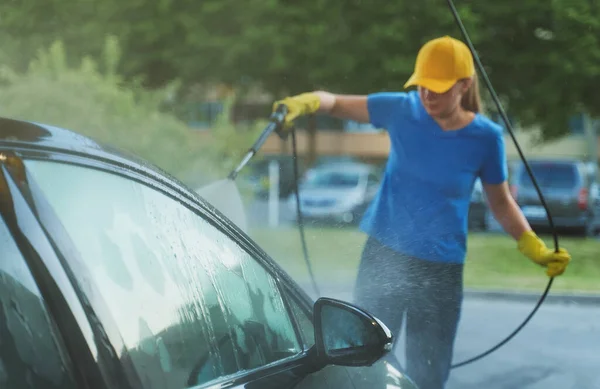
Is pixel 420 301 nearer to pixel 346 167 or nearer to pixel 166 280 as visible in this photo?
pixel 166 280

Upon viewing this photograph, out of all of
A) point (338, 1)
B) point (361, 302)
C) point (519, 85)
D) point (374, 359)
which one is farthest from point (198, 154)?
point (374, 359)

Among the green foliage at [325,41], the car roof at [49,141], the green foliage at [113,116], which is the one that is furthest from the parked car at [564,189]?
the car roof at [49,141]

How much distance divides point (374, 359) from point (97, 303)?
2.19 feet

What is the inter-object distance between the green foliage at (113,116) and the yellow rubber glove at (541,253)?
14.9 feet

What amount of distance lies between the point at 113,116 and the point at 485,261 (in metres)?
4.80

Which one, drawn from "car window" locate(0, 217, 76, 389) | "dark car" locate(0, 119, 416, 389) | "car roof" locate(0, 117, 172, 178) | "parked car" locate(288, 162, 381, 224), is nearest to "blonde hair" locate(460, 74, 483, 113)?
"dark car" locate(0, 119, 416, 389)

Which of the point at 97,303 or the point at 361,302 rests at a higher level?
the point at 97,303

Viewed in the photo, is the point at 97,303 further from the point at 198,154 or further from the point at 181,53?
the point at 181,53

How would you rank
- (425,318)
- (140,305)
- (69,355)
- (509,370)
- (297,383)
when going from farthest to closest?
(509,370) → (425,318) → (297,383) → (140,305) → (69,355)

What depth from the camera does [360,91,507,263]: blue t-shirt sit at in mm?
3596

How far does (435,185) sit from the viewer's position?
363 cm

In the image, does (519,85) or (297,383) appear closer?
(297,383)

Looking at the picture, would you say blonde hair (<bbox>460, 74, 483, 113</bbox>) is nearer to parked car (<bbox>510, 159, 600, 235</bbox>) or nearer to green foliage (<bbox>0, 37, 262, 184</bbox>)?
green foliage (<bbox>0, 37, 262, 184</bbox>)

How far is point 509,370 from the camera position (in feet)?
20.6
